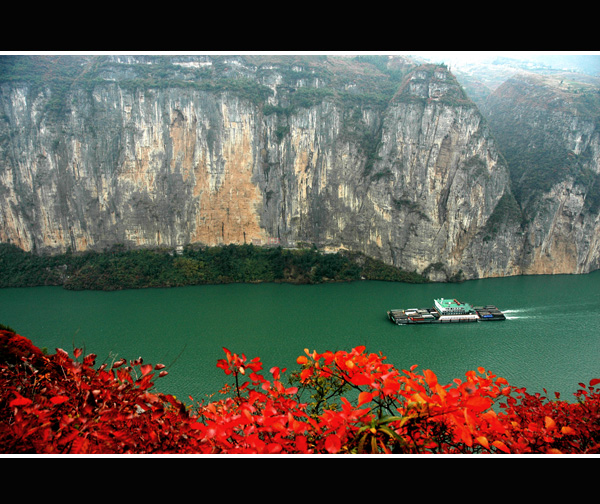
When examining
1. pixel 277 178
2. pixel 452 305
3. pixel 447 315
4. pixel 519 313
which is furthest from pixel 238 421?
pixel 277 178

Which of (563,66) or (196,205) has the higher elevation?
(563,66)

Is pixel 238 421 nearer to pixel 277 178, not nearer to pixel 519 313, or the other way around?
pixel 519 313

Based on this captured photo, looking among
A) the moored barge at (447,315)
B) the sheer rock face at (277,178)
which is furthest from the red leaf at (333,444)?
the sheer rock face at (277,178)

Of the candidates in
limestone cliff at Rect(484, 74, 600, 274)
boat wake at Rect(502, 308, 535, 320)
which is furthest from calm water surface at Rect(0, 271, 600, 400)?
limestone cliff at Rect(484, 74, 600, 274)

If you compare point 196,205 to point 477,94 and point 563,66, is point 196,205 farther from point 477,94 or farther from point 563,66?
point 563,66

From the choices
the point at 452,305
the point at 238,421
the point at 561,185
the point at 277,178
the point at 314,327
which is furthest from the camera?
the point at 277,178

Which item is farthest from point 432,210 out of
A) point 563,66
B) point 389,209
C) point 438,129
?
point 563,66
